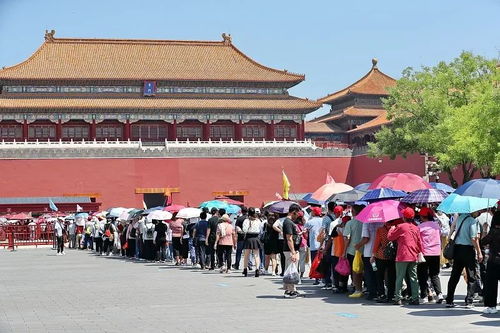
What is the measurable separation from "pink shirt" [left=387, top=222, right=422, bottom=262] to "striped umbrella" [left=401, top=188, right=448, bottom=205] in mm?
1740

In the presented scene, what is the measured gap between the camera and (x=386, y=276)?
12.3 meters

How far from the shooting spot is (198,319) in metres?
10.6

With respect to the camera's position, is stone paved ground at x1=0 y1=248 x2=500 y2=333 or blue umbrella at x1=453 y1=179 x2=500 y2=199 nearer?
stone paved ground at x1=0 y1=248 x2=500 y2=333

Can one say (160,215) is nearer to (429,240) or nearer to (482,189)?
(429,240)

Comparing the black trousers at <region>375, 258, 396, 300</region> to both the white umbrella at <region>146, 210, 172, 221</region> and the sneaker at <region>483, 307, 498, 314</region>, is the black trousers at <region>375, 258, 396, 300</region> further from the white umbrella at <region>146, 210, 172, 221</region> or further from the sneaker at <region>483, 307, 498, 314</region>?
the white umbrella at <region>146, 210, 172, 221</region>

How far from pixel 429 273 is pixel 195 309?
3189 millimetres

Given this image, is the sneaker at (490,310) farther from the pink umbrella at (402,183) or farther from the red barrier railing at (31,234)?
the red barrier railing at (31,234)

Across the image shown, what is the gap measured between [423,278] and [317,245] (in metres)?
3.43

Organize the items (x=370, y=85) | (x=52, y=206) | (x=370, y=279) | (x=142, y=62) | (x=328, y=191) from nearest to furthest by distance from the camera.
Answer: (x=370, y=279), (x=328, y=191), (x=52, y=206), (x=142, y=62), (x=370, y=85)

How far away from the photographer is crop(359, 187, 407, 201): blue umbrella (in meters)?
13.7

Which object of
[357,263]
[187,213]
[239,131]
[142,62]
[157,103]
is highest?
[142,62]

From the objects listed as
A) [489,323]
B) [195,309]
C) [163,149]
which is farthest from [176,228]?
[163,149]

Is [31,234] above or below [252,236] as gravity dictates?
→ below

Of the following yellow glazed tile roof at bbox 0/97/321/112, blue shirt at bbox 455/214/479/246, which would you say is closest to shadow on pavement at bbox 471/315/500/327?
blue shirt at bbox 455/214/479/246
